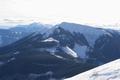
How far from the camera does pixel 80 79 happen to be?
589ft

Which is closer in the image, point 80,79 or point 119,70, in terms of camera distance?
point 119,70

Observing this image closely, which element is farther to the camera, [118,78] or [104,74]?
[104,74]

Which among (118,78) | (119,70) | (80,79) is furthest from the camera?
(80,79)

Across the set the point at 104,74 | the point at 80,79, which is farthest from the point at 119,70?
the point at 80,79

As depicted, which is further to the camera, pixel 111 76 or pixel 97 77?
pixel 97 77

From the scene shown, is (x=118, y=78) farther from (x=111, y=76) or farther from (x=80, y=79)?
(x=80, y=79)

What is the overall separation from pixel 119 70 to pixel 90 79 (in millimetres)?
12827

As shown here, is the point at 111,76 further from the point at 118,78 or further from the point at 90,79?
the point at 90,79

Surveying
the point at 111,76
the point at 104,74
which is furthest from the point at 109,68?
the point at 111,76

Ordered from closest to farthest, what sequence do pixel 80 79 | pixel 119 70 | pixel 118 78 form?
1. pixel 118 78
2. pixel 119 70
3. pixel 80 79

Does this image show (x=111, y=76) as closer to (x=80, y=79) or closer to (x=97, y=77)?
(x=97, y=77)

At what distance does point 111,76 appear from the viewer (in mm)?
155625

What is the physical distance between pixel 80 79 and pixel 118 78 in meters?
32.0

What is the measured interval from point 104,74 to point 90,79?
6.05 metres
